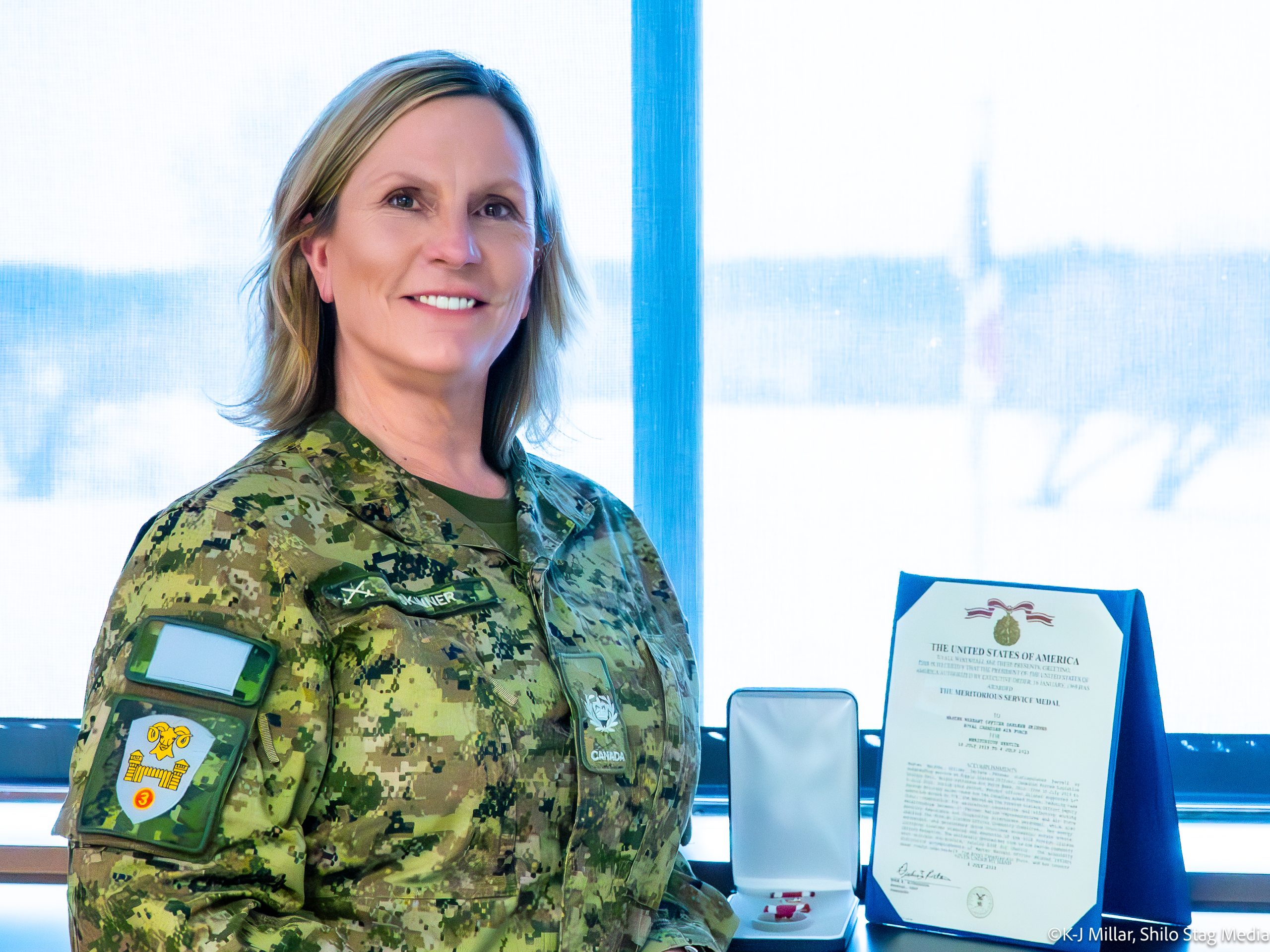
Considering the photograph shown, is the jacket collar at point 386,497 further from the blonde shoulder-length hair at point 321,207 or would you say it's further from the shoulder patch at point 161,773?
the shoulder patch at point 161,773

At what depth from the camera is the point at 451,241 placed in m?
1.21

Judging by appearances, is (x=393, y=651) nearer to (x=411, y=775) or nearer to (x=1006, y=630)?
(x=411, y=775)

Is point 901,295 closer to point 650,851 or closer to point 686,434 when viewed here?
point 686,434

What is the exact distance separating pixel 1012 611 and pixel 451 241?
76cm

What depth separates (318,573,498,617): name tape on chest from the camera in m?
1.06

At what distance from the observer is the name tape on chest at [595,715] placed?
3.73 feet

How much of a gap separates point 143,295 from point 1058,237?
1316 millimetres

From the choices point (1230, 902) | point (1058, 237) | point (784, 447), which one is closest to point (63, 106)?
point (784, 447)

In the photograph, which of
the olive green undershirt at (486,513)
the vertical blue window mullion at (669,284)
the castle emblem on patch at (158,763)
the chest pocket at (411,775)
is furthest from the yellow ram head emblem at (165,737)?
the vertical blue window mullion at (669,284)

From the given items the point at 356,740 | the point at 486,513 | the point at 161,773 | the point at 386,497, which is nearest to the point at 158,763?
the point at 161,773

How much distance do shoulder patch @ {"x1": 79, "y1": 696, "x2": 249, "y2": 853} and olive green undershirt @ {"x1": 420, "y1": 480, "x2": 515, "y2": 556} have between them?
1.19ft

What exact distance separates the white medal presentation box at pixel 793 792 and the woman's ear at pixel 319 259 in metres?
0.71

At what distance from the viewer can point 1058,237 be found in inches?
64.6
